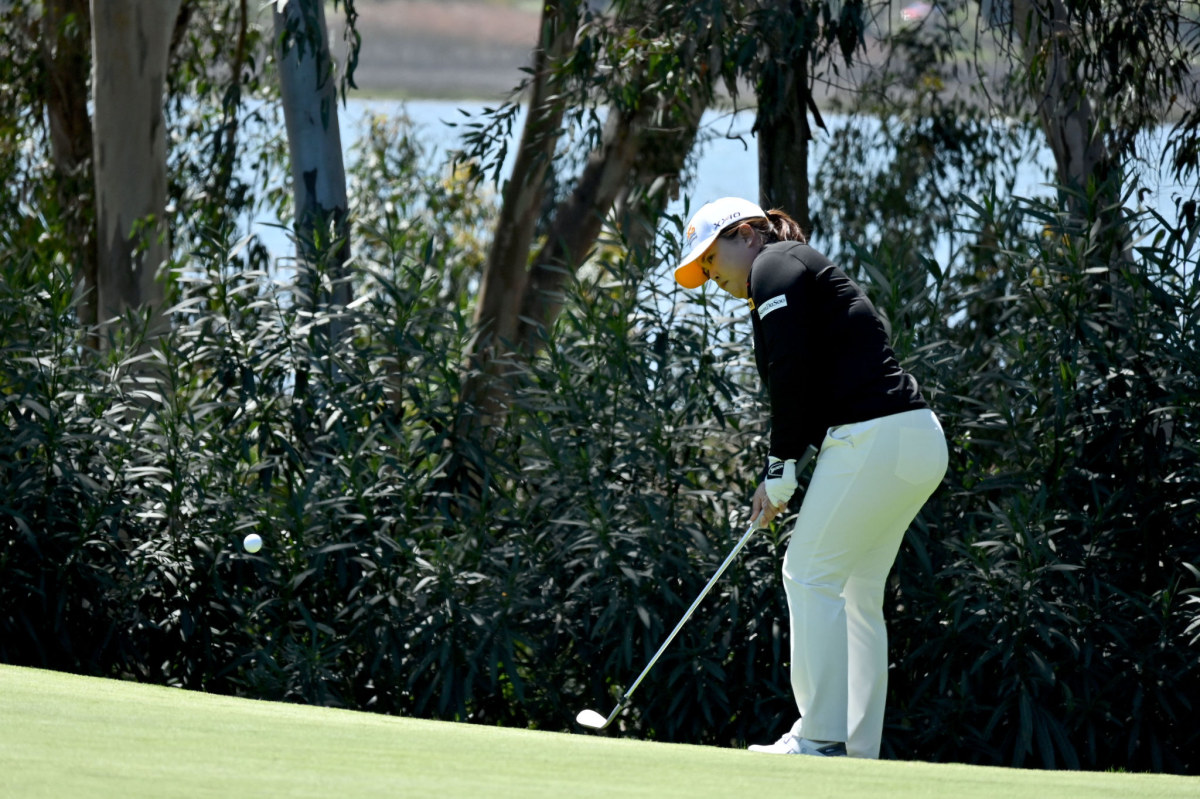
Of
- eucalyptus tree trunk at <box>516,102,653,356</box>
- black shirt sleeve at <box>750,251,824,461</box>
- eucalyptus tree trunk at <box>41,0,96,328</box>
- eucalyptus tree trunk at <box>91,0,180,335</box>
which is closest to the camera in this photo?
black shirt sleeve at <box>750,251,824,461</box>

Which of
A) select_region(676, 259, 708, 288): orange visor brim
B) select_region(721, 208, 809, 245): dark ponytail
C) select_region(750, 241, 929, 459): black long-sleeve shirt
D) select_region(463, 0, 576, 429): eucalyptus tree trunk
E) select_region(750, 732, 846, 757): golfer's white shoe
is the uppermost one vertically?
select_region(463, 0, 576, 429): eucalyptus tree trunk

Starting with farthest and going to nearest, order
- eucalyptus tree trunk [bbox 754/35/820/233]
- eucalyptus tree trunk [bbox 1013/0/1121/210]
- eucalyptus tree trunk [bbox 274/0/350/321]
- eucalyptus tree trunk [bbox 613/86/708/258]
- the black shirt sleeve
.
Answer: eucalyptus tree trunk [bbox 613/86/708/258] < eucalyptus tree trunk [bbox 274/0/350/321] < eucalyptus tree trunk [bbox 754/35/820/233] < eucalyptus tree trunk [bbox 1013/0/1121/210] < the black shirt sleeve

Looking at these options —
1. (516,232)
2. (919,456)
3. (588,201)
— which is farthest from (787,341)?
(588,201)

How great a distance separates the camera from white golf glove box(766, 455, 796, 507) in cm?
413

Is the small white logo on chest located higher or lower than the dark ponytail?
lower

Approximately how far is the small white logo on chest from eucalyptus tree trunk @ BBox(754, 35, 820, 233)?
3.76 m

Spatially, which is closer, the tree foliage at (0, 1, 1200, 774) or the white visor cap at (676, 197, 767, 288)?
the white visor cap at (676, 197, 767, 288)

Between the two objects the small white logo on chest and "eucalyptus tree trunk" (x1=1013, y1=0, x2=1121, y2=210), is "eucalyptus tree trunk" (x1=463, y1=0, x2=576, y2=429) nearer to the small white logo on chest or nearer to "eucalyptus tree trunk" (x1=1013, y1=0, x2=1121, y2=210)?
"eucalyptus tree trunk" (x1=1013, y1=0, x2=1121, y2=210)

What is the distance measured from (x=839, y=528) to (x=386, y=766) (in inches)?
62.4

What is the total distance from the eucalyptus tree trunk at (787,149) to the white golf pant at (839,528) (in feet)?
12.3

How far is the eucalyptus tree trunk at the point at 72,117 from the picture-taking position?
11.9 m

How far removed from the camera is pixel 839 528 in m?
4.11

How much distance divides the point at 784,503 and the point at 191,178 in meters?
9.23

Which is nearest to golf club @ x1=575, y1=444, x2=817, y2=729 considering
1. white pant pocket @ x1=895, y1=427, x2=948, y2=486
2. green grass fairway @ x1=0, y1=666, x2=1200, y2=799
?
white pant pocket @ x1=895, y1=427, x2=948, y2=486
